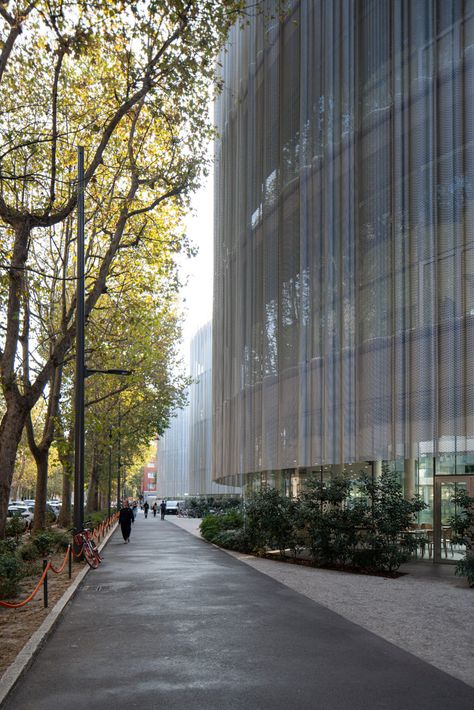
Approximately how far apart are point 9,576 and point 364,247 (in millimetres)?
11364

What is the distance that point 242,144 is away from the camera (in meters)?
28.4

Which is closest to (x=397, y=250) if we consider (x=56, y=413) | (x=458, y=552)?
(x=458, y=552)

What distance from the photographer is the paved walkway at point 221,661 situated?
21.0 feet

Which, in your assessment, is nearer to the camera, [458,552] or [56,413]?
[458,552]

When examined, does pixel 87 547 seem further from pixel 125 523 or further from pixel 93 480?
pixel 93 480

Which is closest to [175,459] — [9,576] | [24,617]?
[9,576]

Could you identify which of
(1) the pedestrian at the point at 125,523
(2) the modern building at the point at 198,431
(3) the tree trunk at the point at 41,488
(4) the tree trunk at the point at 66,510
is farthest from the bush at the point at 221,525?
(2) the modern building at the point at 198,431

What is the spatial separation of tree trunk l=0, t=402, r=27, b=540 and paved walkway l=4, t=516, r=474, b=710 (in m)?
4.80

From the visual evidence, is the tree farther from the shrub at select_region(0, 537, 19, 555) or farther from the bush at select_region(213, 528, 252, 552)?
the bush at select_region(213, 528, 252, 552)

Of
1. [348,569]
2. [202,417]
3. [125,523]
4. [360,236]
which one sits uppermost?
[360,236]

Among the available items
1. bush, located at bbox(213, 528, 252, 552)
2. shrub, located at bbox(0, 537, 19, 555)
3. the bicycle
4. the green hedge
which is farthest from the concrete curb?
bush, located at bbox(213, 528, 252, 552)

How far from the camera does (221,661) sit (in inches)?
307

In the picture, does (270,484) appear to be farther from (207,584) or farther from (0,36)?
(0,36)

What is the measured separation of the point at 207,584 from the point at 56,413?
13980 millimetres
